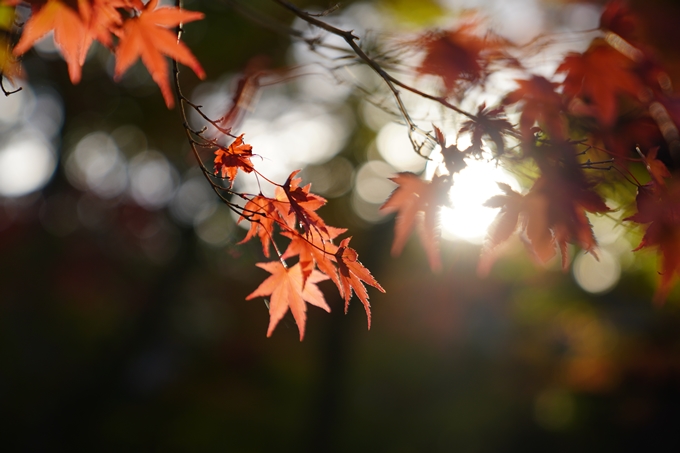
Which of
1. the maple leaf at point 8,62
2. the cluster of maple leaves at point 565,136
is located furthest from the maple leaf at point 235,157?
the maple leaf at point 8,62

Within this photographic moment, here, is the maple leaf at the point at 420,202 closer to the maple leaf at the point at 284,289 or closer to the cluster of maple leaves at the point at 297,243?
the cluster of maple leaves at the point at 297,243

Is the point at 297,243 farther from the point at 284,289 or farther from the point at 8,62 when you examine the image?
the point at 8,62

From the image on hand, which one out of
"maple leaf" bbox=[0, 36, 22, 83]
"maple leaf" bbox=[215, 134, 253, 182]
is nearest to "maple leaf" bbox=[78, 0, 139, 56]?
"maple leaf" bbox=[0, 36, 22, 83]

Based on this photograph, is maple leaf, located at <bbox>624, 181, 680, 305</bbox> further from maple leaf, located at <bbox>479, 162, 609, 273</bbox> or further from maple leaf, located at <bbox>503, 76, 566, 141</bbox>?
maple leaf, located at <bbox>503, 76, 566, 141</bbox>

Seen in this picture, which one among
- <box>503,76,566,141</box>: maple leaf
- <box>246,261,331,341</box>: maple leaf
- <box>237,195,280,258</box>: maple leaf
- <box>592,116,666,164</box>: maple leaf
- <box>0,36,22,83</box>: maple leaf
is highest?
<box>592,116,666,164</box>: maple leaf

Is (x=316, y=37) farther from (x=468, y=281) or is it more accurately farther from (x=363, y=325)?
(x=468, y=281)

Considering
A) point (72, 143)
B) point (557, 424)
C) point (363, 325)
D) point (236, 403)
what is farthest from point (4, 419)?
point (557, 424)

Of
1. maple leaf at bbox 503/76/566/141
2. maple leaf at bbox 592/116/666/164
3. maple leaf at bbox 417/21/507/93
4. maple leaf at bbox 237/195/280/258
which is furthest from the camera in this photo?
maple leaf at bbox 592/116/666/164
